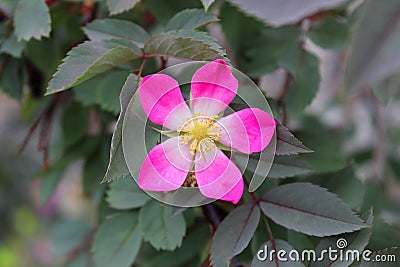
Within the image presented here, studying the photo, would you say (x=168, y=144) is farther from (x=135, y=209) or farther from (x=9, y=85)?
(x=9, y=85)

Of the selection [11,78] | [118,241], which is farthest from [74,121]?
[118,241]

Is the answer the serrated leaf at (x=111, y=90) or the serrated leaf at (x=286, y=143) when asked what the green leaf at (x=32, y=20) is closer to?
the serrated leaf at (x=111, y=90)

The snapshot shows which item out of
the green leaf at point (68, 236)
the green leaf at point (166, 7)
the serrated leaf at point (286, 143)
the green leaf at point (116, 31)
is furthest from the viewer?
the green leaf at point (68, 236)

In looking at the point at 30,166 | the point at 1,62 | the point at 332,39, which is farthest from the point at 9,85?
the point at 30,166

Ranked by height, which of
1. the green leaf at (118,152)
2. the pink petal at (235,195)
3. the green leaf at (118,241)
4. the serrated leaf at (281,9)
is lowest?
the green leaf at (118,241)

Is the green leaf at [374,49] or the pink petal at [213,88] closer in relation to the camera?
the green leaf at [374,49]

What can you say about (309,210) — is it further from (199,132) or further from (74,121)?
(74,121)

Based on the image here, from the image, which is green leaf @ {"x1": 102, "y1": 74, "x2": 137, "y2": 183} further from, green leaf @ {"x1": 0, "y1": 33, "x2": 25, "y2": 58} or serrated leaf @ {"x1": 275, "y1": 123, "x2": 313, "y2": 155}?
green leaf @ {"x1": 0, "y1": 33, "x2": 25, "y2": 58}

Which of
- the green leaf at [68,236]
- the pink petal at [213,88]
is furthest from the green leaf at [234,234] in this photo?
the green leaf at [68,236]
